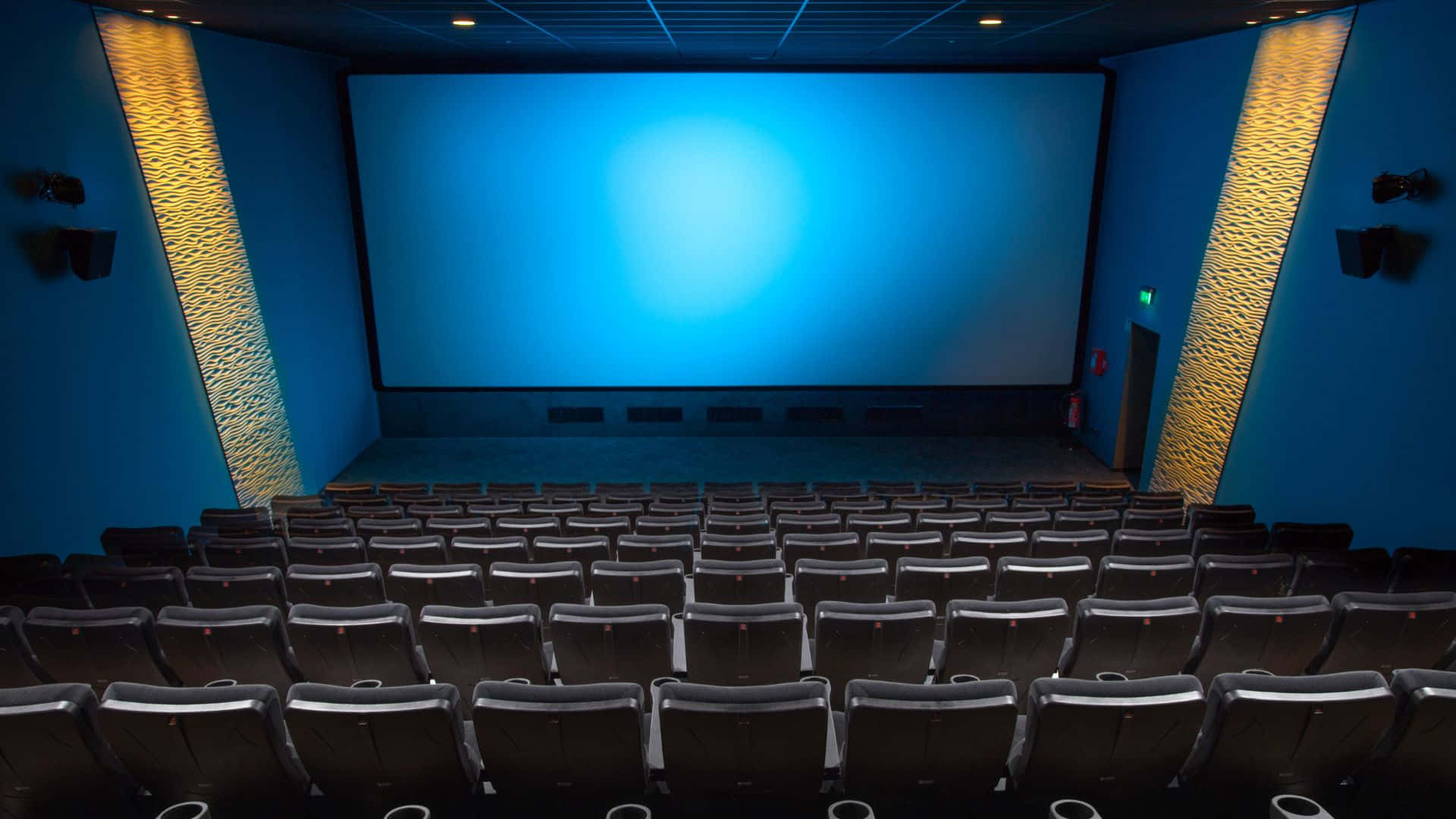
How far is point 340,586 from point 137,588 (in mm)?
1176

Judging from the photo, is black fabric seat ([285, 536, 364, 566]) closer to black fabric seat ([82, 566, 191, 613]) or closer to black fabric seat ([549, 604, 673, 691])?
black fabric seat ([82, 566, 191, 613])

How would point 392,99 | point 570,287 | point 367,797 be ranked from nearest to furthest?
point 367,797, point 392,99, point 570,287

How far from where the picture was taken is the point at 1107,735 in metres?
2.65

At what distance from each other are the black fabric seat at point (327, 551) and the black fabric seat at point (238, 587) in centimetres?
61

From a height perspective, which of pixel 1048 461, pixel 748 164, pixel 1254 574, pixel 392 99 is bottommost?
pixel 1048 461

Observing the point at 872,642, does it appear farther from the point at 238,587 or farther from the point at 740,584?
the point at 238,587

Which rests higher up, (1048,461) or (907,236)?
(907,236)

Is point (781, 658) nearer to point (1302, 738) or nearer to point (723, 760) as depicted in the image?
point (723, 760)

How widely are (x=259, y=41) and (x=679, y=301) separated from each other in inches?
225

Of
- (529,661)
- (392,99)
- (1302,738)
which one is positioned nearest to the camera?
(1302,738)

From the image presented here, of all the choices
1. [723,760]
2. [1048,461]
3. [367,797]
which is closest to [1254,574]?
[723,760]

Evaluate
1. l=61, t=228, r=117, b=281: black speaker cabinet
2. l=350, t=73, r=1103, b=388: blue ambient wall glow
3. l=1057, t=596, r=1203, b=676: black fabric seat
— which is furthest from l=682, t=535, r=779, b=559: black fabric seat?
l=350, t=73, r=1103, b=388: blue ambient wall glow

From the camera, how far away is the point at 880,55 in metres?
10.4

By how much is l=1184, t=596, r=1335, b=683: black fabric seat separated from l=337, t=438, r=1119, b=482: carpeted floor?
23.9 feet
